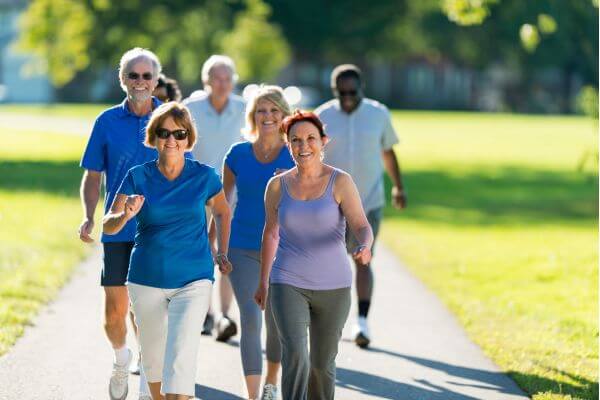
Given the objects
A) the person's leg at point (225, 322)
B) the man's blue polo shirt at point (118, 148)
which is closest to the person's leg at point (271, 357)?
the man's blue polo shirt at point (118, 148)

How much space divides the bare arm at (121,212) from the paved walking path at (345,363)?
1601mm

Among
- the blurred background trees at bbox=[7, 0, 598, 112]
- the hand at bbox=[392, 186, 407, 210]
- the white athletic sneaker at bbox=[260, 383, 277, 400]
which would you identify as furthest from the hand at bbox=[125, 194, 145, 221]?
the blurred background trees at bbox=[7, 0, 598, 112]

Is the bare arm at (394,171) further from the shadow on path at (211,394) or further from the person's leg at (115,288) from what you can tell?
the person's leg at (115,288)

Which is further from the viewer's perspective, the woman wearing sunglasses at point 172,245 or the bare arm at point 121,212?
the woman wearing sunglasses at point 172,245

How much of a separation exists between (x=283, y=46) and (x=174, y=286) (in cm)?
7038

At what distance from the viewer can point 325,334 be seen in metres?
5.97

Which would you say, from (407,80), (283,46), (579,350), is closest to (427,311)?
(579,350)

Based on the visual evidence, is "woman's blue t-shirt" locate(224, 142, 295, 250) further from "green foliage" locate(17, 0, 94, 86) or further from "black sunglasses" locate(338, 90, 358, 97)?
"green foliage" locate(17, 0, 94, 86)

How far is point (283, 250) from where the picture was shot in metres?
5.93

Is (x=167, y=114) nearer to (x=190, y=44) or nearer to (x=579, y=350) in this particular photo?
(x=579, y=350)

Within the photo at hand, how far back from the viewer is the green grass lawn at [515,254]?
9055 millimetres

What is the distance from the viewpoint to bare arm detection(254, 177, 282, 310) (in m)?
6.03

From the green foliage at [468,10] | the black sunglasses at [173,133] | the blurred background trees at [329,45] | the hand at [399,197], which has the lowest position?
the blurred background trees at [329,45]

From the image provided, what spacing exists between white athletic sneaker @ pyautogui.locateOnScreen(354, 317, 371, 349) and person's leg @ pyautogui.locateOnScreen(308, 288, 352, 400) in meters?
2.91
